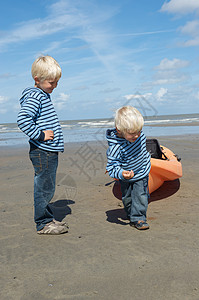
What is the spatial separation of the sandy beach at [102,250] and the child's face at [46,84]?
5.35 feet

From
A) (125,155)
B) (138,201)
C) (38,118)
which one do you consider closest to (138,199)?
(138,201)

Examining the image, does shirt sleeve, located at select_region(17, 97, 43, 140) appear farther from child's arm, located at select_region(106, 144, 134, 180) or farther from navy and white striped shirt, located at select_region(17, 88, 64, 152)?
child's arm, located at select_region(106, 144, 134, 180)

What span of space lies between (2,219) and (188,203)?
2552 millimetres

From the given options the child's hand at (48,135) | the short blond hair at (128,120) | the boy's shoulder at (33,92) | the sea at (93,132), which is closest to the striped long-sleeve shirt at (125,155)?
the short blond hair at (128,120)

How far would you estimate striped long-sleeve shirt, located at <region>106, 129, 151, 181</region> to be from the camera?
3342mm

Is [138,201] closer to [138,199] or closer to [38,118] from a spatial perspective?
[138,199]

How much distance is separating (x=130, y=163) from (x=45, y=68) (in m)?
1.40

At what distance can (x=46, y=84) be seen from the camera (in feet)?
10.7

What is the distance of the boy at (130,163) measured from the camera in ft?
10.3

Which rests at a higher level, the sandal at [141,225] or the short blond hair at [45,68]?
the short blond hair at [45,68]

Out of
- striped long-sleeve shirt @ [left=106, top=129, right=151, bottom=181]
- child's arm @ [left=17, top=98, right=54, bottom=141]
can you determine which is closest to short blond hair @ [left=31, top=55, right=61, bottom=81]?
child's arm @ [left=17, top=98, right=54, bottom=141]

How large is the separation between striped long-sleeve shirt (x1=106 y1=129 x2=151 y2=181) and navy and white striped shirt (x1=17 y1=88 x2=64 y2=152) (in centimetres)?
58

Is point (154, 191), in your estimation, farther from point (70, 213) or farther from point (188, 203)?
point (70, 213)

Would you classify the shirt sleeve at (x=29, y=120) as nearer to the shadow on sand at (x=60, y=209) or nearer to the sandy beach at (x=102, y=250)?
the sandy beach at (x=102, y=250)
